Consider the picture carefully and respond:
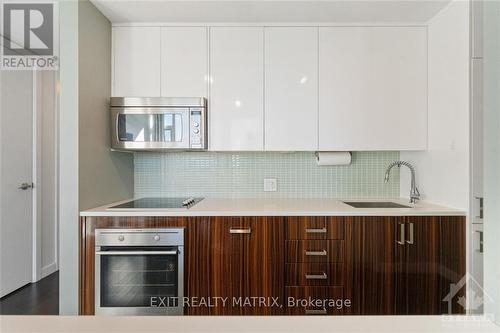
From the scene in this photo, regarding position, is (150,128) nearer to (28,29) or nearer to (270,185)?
(270,185)

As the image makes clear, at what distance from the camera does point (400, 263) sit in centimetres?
187

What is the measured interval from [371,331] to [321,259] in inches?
58.7

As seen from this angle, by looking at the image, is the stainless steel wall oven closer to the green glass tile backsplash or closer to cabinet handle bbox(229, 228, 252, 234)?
cabinet handle bbox(229, 228, 252, 234)

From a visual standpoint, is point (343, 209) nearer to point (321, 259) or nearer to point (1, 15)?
point (321, 259)

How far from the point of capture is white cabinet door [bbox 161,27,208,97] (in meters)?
2.19

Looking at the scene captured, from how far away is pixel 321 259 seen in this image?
1881mm

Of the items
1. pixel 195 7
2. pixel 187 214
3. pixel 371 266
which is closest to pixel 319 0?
pixel 195 7

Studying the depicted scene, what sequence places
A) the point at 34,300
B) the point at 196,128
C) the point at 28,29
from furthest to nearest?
the point at 34,300 < the point at 28,29 < the point at 196,128

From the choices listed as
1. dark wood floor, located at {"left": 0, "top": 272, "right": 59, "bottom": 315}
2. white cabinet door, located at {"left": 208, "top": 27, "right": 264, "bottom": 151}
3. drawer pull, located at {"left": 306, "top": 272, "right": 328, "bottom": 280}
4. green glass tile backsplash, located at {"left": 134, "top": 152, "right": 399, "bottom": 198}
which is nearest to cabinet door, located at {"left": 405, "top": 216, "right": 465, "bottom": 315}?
drawer pull, located at {"left": 306, "top": 272, "right": 328, "bottom": 280}

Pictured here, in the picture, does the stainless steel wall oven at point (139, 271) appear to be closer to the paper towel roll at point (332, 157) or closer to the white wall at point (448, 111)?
the paper towel roll at point (332, 157)

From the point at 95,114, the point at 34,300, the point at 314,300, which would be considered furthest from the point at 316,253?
the point at 34,300

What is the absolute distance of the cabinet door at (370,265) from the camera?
1.87 m

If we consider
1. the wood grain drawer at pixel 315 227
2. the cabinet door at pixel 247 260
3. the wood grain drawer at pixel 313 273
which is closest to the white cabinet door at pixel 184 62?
the cabinet door at pixel 247 260

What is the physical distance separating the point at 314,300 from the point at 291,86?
1509 mm
